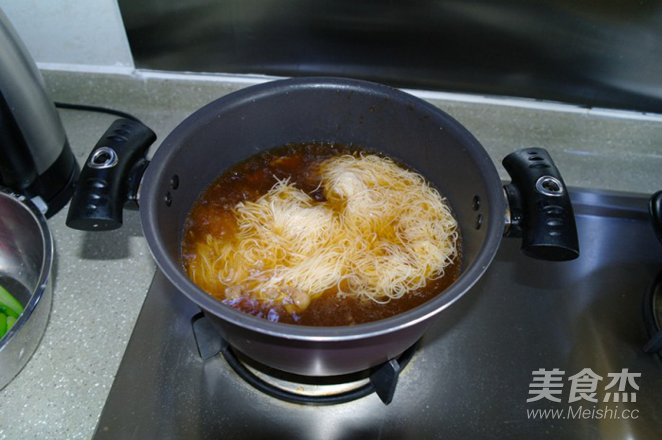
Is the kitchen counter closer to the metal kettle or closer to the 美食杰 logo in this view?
the metal kettle

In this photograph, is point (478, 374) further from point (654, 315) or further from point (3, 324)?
point (3, 324)

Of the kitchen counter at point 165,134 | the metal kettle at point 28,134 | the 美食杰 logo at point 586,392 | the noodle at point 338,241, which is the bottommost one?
the 美食杰 logo at point 586,392

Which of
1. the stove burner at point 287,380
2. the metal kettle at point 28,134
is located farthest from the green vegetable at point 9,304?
the stove burner at point 287,380

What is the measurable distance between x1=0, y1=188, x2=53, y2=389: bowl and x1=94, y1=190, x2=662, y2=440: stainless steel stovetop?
0.22 meters

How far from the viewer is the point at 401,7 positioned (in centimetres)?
158

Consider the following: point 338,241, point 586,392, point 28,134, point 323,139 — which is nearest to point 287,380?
point 338,241

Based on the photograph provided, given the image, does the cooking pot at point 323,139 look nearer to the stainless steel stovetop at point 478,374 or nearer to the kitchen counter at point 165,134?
the stainless steel stovetop at point 478,374

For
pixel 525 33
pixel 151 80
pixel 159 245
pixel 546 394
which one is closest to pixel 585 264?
pixel 546 394

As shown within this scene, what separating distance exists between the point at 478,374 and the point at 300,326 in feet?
2.15

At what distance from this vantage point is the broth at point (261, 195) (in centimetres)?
112

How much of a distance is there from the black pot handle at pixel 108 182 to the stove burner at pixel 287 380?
371 millimetres

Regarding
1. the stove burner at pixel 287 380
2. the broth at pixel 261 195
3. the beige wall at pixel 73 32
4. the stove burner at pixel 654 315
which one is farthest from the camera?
the beige wall at pixel 73 32

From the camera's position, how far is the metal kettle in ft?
4.17

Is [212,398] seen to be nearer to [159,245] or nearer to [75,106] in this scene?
[159,245]
